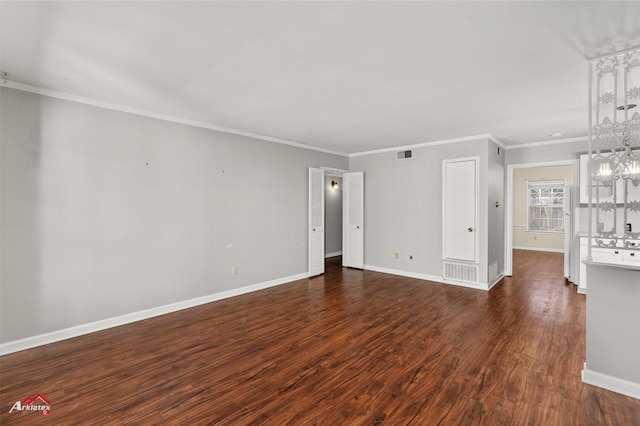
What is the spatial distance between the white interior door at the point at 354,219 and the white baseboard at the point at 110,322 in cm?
246

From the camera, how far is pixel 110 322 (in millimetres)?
3557

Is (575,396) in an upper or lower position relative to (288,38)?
lower

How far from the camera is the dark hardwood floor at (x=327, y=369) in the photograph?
209cm

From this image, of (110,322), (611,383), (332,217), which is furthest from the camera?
(332,217)

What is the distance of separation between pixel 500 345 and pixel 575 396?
837mm

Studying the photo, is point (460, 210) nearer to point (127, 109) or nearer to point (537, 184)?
point (127, 109)

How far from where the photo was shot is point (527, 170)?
944cm

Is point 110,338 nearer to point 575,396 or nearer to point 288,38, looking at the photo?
point 288,38

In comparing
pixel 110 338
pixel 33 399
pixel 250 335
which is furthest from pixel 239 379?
pixel 110 338

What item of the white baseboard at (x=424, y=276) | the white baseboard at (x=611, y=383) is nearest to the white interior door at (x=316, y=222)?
the white baseboard at (x=424, y=276)

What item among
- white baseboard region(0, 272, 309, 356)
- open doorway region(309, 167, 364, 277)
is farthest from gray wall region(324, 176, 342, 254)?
white baseboard region(0, 272, 309, 356)

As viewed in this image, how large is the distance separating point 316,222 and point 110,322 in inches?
Answer: 146

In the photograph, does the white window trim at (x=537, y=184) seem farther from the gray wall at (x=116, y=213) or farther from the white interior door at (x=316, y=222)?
the gray wall at (x=116, y=213)

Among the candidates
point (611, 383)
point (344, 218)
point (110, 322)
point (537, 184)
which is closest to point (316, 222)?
point (344, 218)
